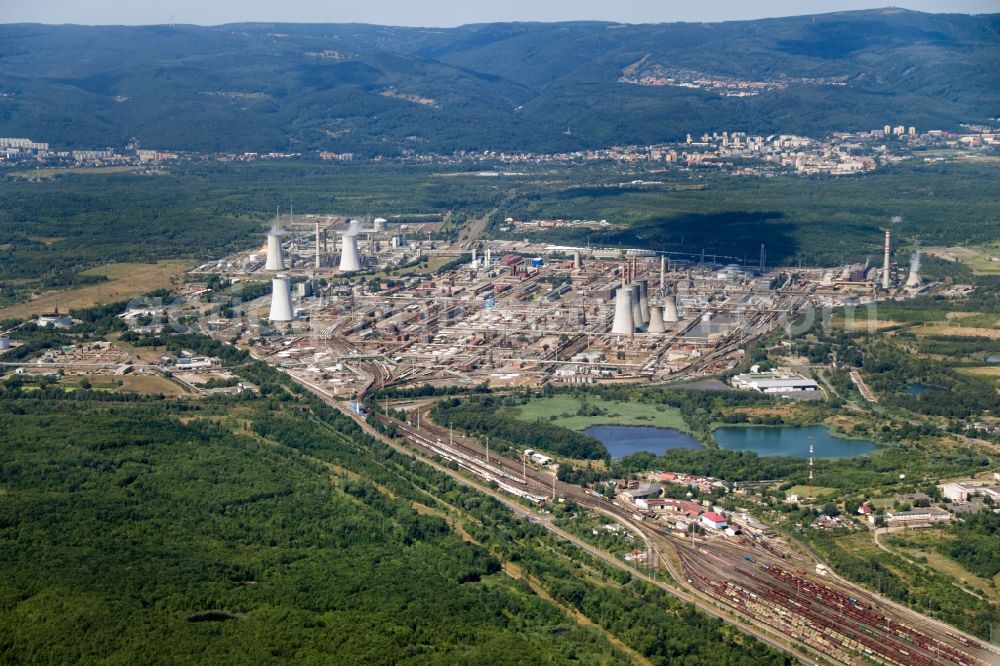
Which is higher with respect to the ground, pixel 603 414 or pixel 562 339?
pixel 562 339

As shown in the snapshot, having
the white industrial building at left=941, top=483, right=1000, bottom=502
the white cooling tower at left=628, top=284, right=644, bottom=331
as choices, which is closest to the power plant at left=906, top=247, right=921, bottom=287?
the white cooling tower at left=628, top=284, right=644, bottom=331

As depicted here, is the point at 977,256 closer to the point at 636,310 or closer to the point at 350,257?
the point at 636,310

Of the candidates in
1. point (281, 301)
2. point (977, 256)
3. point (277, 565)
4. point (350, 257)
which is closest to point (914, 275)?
point (977, 256)

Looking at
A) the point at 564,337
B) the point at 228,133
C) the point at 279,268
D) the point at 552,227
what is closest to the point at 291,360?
the point at 564,337

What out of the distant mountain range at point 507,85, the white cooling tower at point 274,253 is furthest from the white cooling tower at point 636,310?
the distant mountain range at point 507,85

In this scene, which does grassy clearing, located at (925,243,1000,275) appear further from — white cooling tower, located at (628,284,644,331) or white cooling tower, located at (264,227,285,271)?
white cooling tower, located at (264,227,285,271)
